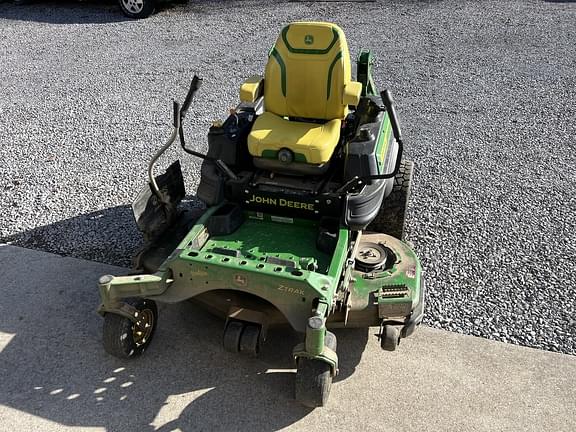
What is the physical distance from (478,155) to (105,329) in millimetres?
4691

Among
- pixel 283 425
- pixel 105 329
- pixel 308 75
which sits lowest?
pixel 283 425

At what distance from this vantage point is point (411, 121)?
7293mm

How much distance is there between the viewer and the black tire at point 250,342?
3.66 meters

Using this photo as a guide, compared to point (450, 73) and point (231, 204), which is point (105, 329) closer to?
point (231, 204)

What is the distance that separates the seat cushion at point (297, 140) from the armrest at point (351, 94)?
0.21 metres

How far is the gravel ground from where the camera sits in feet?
15.7

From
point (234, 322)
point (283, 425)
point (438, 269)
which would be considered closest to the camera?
point (283, 425)

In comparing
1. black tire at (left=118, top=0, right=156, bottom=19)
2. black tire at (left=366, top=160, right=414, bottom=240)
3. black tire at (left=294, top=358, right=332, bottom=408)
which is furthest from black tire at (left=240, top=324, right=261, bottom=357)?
black tire at (left=118, top=0, right=156, bottom=19)

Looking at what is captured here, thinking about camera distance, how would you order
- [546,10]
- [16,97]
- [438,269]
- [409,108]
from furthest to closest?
1. [546,10]
2. [16,97]
3. [409,108]
4. [438,269]

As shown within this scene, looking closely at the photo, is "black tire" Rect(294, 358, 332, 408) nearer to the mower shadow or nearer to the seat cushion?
the mower shadow

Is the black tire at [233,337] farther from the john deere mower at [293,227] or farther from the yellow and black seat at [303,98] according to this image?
the yellow and black seat at [303,98]

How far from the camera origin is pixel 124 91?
829cm

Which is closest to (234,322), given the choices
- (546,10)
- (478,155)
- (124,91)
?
(478,155)

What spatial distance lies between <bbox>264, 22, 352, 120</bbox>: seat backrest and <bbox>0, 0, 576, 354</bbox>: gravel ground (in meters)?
1.54
